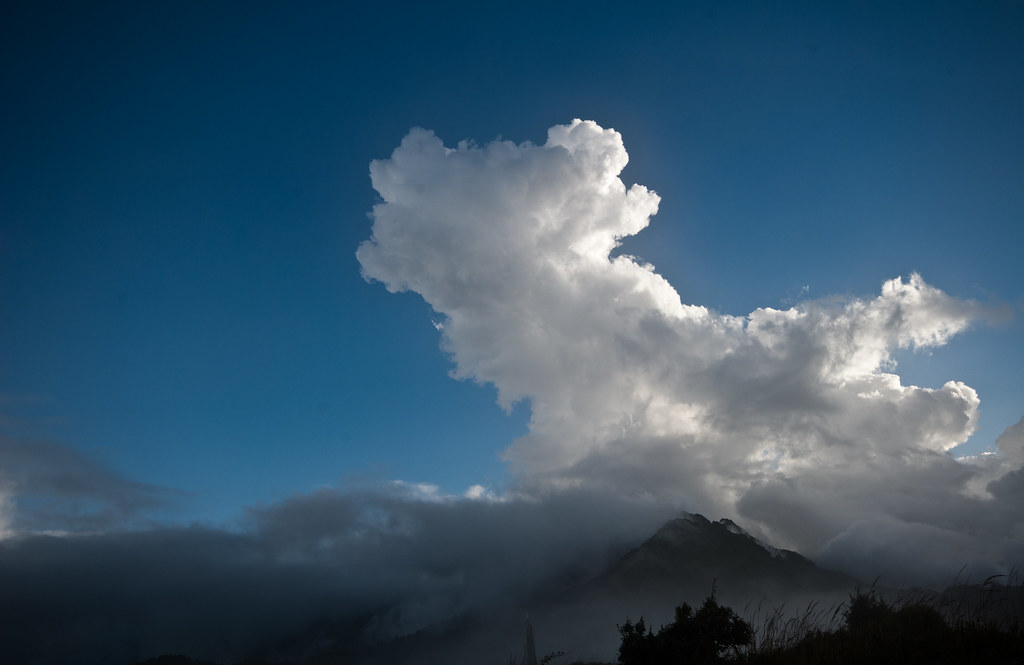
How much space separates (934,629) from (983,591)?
1.33 metres

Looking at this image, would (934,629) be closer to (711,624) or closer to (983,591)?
(983,591)

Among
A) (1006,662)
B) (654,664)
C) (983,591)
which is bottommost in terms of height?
(654,664)

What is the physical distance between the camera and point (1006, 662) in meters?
9.34

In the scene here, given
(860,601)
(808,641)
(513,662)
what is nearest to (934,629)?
(808,641)

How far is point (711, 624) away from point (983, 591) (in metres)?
26.7

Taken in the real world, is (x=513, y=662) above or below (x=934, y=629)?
below

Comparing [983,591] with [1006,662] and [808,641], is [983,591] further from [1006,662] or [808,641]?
[808,641]

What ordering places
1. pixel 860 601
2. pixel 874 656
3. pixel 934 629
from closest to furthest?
1. pixel 874 656
2. pixel 934 629
3. pixel 860 601

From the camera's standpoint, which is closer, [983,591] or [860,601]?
[983,591]

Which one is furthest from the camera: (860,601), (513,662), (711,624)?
(860,601)

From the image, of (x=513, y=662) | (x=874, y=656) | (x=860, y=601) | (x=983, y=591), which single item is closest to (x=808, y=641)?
(x=874, y=656)

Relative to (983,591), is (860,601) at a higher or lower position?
lower

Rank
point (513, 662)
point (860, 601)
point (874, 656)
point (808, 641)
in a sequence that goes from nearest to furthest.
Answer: point (874, 656) → point (808, 641) → point (513, 662) → point (860, 601)

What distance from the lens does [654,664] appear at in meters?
34.4
